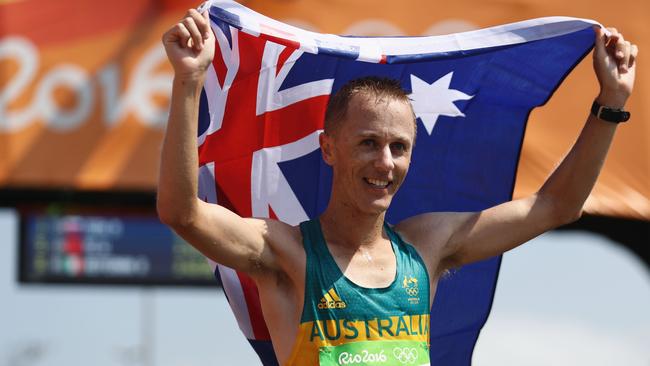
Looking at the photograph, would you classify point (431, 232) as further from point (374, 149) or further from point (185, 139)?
point (185, 139)

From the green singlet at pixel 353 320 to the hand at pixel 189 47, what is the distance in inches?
28.1

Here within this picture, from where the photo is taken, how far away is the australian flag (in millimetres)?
5305

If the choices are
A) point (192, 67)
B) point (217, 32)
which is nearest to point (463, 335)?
point (217, 32)

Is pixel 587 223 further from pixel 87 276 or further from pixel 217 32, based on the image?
pixel 217 32

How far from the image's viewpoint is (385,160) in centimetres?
465

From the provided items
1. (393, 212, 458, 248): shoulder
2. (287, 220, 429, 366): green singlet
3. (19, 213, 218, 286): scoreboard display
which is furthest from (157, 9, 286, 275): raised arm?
(19, 213, 218, 286): scoreboard display

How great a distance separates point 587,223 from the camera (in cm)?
1405

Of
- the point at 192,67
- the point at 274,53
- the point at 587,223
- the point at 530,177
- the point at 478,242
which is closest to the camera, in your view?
the point at 192,67

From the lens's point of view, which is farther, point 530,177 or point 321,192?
point 530,177

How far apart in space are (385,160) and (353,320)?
0.49 metres

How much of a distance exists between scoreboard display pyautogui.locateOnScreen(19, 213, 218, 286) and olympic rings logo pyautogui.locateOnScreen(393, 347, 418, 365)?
7803 millimetres

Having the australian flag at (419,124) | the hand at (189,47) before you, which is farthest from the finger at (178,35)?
the australian flag at (419,124)

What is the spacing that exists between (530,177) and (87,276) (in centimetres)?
363

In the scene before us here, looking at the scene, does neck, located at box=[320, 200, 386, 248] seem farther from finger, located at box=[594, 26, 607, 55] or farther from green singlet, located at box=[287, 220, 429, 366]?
finger, located at box=[594, 26, 607, 55]
